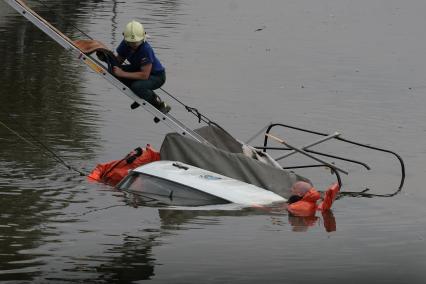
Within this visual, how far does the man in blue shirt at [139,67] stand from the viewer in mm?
17439

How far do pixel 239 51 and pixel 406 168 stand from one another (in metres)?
16.1

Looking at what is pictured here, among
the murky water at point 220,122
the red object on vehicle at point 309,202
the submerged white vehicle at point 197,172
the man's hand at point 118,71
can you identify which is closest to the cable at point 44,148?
the murky water at point 220,122

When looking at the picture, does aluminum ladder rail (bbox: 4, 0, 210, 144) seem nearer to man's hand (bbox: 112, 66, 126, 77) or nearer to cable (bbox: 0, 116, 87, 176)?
man's hand (bbox: 112, 66, 126, 77)

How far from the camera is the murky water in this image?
1412 cm

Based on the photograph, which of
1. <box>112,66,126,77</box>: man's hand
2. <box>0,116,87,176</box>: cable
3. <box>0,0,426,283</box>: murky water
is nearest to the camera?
<box>0,0,426,283</box>: murky water

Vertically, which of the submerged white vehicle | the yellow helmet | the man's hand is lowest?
the submerged white vehicle

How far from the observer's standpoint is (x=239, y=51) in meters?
35.9

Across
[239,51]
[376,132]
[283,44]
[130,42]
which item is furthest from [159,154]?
[283,44]

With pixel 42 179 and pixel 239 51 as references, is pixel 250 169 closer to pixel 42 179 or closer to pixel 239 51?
pixel 42 179

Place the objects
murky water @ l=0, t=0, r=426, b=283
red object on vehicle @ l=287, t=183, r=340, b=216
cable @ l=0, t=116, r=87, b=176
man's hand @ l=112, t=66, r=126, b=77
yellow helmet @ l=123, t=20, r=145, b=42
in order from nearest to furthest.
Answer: murky water @ l=0, t=0, r=426, b=283 → red object on vehicle @ l=287, t=183, r=340, b=216 → yellow helmet @ l=123, t=20, r=145, b=42 → man's hand @ l=112, t=66, r=126, b=77 → cable @ l=0, t=116, r=87, b=176

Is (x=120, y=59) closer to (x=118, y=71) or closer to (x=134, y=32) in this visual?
(x=118, y=71)

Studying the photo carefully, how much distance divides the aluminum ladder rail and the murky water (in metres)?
1.46

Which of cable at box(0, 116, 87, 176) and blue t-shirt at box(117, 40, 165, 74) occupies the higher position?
blue t-shirt at box(117, 40, 165, 74)

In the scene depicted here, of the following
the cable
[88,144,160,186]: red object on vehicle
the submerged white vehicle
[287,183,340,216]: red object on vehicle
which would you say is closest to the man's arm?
the submerged white vehicle
